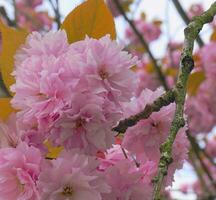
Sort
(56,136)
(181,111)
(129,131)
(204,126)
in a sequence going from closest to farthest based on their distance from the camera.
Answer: (181,111)
(56,136)
(129,131)
(204,126)

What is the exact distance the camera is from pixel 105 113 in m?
0.98

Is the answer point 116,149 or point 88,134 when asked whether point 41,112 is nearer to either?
point 88,134

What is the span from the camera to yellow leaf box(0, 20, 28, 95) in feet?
3.76

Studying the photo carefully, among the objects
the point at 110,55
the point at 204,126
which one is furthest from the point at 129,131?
the point at 204,126

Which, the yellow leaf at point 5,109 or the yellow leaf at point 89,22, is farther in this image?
the yellow leaf at point 89,22

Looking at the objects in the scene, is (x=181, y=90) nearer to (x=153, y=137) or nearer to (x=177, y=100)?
(x=177, y=100)

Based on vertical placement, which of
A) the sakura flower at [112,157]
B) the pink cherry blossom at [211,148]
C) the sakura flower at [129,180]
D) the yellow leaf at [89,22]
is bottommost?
the pink cherry blossom at [211,148]

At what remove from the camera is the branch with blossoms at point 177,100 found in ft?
2.58

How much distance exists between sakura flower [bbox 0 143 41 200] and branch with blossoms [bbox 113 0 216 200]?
17 centimetres

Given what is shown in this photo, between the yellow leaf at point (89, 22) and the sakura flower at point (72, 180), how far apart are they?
12.0 inches

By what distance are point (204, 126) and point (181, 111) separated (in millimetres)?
3091

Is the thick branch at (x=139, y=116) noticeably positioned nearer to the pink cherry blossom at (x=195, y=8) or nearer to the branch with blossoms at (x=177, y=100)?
the branch with blossoms at (x=177, y=100)

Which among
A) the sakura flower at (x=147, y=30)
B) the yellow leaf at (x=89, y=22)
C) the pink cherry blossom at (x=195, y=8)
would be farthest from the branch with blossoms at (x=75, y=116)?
the pink cherry blossom at (x=195, y=8)

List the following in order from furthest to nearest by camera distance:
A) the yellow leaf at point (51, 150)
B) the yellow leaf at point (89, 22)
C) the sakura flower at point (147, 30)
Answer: the sakura flower at point (147, 30)
the yellow leaf at point (89, 22)
the yellow leaf at point (51, 150)
